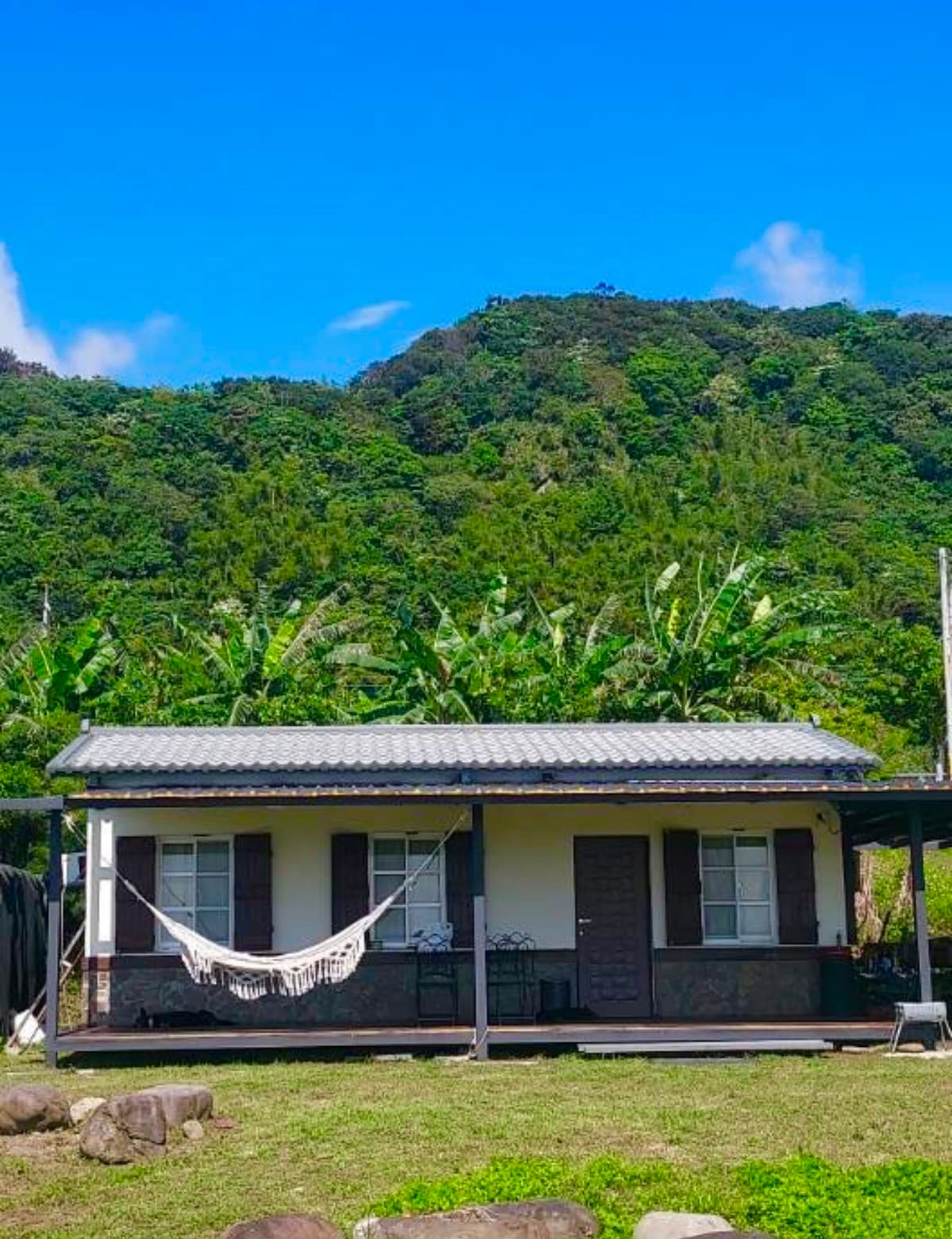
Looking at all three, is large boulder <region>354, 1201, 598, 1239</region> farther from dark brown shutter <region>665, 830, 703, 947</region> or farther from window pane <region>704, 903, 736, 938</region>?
window pane <region>704, 903, 736, 938</region>

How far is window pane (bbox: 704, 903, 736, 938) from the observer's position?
15305mm

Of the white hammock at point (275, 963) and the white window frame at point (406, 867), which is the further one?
the white window frame at point (406, 867)

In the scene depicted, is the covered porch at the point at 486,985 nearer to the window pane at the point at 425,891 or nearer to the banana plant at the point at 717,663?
the window pane at the point at 425,891

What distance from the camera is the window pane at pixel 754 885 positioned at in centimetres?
1536

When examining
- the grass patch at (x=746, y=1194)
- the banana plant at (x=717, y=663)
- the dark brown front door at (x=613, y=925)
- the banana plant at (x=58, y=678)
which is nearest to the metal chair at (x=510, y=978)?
the dark brown front door at (x=613, y=925)

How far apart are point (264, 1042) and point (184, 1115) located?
3997 millimetres

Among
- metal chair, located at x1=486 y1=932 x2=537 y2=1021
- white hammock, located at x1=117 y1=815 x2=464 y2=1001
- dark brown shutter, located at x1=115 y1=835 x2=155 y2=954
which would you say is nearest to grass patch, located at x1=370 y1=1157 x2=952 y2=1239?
white hammock, located at x1=117 y1=815 x2=464 y2=1001

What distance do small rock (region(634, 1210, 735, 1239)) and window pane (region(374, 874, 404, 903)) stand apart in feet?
26.0

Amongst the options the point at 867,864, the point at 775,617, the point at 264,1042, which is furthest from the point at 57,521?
the point at 264,1042

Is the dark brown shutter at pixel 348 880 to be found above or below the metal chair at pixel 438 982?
above

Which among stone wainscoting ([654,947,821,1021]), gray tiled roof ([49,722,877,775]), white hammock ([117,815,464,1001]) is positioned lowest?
stone wainscoting ([654,947,821,1021])

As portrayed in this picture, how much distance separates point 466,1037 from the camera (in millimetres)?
13781

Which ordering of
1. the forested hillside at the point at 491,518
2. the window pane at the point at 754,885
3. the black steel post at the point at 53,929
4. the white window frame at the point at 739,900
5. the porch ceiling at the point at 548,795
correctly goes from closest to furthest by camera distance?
the black steel post at the point at 53,929 < the porch ceiling at the point at 548,795 < the white window frame at the point at 739,900 < the window pane at the point at 754,885 < the forested hillside at the point at 491,518

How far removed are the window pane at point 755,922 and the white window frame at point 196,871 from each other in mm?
4755
